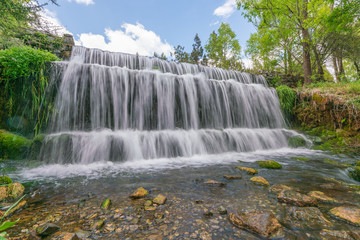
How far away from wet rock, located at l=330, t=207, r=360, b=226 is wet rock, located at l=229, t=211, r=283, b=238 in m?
0.74

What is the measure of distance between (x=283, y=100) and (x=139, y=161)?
917 centimetres

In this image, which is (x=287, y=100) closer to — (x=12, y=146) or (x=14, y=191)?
(x=14, y=191)

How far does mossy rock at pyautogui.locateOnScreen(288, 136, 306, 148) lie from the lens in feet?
22.9

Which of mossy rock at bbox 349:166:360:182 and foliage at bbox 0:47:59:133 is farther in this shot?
foliage at bbox 0:47:59:133

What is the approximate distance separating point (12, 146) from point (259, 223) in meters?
5.81

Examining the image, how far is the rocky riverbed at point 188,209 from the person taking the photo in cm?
153

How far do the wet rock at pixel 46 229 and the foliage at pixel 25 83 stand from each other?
442 cm

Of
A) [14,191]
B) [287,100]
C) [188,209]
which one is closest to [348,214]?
[188,209]

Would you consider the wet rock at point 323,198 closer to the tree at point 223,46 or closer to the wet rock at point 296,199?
the wet rock at point 296,199

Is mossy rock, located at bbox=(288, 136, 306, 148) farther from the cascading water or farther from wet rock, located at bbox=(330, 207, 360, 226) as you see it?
wet rock, located at bbox=(330, 207, 360, 226)

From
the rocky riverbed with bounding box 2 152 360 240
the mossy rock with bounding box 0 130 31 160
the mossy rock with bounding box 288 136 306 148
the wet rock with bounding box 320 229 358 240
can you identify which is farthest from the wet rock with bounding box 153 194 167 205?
the mossy rock with bounding box 288 136 306 148

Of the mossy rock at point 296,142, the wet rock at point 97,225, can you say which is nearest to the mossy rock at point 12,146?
the wet rock at point 97,225

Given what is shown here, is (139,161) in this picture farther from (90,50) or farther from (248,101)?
(90,50)

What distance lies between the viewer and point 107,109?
241 inches
